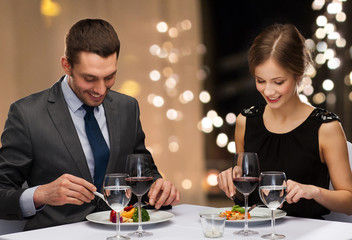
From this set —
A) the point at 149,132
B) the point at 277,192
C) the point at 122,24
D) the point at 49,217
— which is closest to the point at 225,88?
the point at 149,132

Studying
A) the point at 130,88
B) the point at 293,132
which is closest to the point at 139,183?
the point at 293,132

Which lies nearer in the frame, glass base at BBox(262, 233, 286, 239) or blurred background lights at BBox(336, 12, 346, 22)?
glass base at BBox(262, 233, 286, 239)

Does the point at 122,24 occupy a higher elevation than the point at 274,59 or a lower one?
higher

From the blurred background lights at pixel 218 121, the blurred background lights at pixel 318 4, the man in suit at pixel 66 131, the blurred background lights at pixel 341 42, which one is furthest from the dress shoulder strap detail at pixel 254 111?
the blurred background lights at pixel 218 121

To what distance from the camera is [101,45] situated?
2.01 m

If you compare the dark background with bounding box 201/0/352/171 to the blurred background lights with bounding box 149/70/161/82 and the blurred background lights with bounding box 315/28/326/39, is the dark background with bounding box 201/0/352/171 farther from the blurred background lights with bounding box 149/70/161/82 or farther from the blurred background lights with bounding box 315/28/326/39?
the blurred background lights with bounding box 149/70/161/82

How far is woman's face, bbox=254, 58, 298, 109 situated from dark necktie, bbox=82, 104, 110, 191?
2.27ft

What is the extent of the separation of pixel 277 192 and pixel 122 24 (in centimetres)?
324

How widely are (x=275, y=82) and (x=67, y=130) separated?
0.86 m

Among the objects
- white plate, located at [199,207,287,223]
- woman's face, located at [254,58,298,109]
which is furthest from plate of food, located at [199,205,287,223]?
woman's face, located at [254,58,298,109]

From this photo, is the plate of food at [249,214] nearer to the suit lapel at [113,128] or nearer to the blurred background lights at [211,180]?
the suit lapel at [113,128]

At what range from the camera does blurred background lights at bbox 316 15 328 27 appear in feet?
14.1

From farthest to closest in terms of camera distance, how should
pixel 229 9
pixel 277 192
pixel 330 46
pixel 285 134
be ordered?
pixel 229 9 → pixel 330 46 → pixel 285 134 → pixel 277 192

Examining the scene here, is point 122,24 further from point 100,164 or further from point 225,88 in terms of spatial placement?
point 100,164
